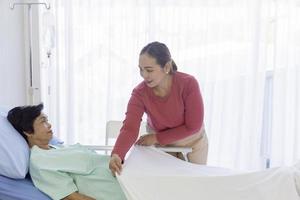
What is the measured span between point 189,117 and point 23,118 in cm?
84

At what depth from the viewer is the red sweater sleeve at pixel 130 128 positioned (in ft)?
5.75

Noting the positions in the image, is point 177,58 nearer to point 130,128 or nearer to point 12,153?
point 130,128

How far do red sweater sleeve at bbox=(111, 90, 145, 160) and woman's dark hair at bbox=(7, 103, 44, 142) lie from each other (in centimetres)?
44

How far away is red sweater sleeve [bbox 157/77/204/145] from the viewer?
188 centimetres

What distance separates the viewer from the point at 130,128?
183cm

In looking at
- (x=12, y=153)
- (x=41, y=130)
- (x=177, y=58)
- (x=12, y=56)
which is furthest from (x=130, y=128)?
(x=12, y=56)

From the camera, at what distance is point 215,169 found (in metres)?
1.77

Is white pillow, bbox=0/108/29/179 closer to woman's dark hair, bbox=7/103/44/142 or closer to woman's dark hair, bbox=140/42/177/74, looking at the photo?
woman's dark hair, bbox=7/103/44/142

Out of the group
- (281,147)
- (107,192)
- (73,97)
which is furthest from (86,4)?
(281,147)

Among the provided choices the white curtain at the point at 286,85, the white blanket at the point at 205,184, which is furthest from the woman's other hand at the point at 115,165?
the white curtain at the point at 286,85

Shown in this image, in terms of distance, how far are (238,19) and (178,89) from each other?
109cm

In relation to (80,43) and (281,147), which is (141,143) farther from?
(281,147)

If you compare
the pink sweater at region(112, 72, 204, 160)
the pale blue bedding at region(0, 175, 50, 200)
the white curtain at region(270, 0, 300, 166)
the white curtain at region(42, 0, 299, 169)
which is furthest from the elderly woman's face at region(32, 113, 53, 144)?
the white curtain at region(270, 0, 300, 166)

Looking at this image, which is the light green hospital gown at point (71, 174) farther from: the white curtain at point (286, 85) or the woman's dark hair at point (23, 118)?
the white curtain at point (286, 85)
